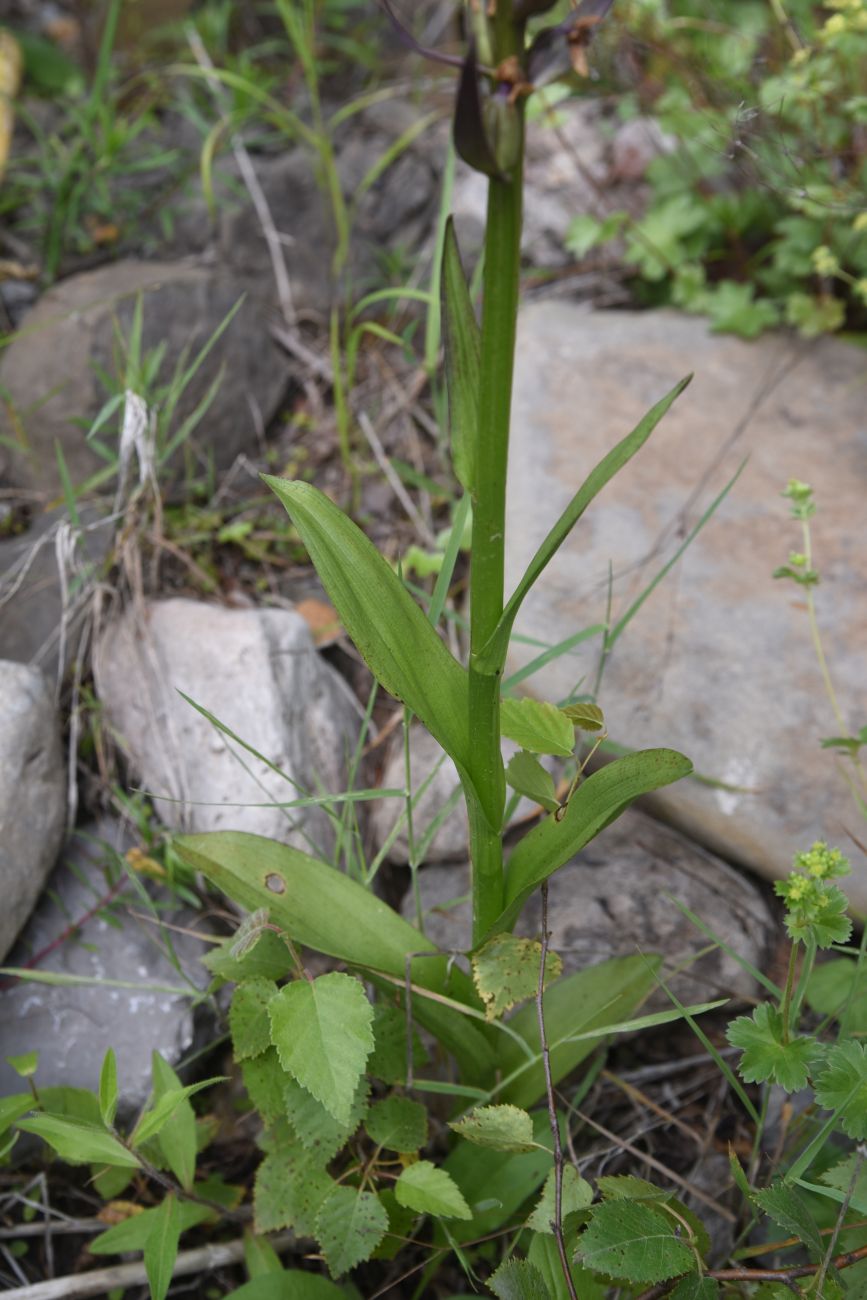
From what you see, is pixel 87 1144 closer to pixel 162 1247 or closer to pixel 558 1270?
pixel 162 1247

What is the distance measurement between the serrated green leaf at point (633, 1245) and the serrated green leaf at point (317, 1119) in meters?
0.34

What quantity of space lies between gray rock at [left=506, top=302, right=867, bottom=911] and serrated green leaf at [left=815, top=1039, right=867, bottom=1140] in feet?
2.05

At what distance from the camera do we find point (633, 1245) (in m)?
1.15

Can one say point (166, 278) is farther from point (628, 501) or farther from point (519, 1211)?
point (519, 1211)

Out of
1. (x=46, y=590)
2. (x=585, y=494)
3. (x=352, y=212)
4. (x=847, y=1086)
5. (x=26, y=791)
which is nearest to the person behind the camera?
(x=585, y=494)

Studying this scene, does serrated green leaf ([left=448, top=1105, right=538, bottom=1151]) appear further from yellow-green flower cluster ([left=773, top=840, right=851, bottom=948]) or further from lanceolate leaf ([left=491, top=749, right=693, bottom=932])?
yellow-green flower cluster ([left=773, top=840, right=851, bottom=948])

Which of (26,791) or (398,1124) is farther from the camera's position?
(26,791)

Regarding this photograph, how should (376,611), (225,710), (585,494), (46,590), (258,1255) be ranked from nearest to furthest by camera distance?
(585,494)
(376,611)
(258,1255)
(225,710)
(46,590)

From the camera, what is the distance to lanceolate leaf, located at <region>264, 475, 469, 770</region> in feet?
4.25

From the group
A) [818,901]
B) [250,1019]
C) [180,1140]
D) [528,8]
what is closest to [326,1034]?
[250,1019]

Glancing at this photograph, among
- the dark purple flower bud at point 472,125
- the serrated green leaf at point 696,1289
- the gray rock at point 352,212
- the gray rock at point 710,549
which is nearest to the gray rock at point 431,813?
the gray rock at point 710,549

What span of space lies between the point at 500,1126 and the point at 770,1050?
1.07 ft

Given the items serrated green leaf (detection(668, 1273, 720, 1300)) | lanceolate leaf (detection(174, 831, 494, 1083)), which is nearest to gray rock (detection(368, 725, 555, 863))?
lanceolate leaf (detection(174, 831, 494, 1083))

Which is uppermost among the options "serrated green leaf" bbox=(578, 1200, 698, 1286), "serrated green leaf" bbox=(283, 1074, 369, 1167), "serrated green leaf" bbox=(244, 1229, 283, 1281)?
"serrated green leaf" bbox=(578, 1200, 698, 1286)
